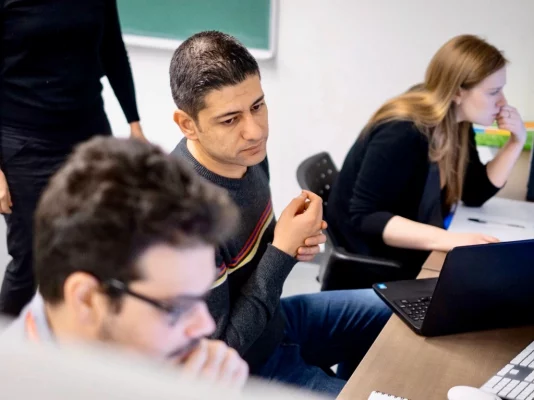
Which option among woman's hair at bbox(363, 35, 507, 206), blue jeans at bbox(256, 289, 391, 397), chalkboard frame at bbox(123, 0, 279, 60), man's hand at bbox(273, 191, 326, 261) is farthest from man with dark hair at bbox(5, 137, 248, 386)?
chalkboard frame at bbox(123, 0, 279, 60)

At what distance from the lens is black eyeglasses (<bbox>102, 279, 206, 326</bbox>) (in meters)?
0.34

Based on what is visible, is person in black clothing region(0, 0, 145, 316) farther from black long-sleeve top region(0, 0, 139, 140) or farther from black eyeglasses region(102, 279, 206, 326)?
black eyeglasses region(102, 279, 206, 326)

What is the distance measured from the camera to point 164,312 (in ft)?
1.20

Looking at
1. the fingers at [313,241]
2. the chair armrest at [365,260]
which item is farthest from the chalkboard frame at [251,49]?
the fingers at [313,241]

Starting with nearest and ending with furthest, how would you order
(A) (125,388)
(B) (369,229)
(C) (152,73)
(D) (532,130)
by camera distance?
(A) (125,388), (B) (369,229), (D) (532,130), (C) (152,73)

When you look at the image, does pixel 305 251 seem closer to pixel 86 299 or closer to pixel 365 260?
pixel 365 260

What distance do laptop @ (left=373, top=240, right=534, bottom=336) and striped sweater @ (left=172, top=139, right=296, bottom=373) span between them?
0.26 metres

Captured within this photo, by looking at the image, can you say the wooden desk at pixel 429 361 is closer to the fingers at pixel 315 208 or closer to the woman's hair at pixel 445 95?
the fingers at pixel 315 208

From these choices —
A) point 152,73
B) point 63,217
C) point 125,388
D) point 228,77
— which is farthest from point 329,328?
point 152,73

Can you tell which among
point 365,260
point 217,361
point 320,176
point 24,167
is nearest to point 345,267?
point 365,260

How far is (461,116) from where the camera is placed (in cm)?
167

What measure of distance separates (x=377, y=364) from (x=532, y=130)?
151 centimetres

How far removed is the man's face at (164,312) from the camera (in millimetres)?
339

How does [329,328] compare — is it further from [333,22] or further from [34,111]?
[333,22]
